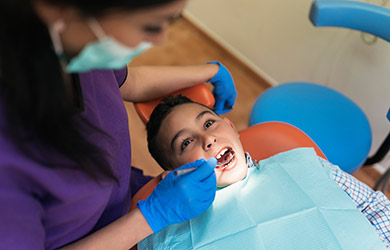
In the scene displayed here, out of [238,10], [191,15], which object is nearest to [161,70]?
[238,10]

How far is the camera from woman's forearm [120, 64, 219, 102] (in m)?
1.11

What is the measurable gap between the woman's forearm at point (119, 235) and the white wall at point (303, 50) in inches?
54.5

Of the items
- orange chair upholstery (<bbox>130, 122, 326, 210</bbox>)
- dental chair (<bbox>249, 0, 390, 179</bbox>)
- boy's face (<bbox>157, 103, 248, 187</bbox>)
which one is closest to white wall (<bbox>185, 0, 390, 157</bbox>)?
dental chair (<bbox>249, 0, 390, 179</bbox>)

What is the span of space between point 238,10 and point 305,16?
0.66m

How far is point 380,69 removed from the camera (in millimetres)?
1561

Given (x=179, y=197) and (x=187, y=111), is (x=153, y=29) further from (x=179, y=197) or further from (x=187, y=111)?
(x=187, y=111)

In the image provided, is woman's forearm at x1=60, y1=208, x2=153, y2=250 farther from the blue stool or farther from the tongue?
the blue stool

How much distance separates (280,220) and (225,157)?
25 cm

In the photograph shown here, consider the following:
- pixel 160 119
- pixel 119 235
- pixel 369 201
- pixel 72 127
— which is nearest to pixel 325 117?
pixel 369 201

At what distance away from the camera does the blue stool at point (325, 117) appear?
4.45 feet

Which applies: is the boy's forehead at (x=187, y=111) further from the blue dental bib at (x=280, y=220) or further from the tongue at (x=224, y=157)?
the blue dental bib at (x=280, y=220)

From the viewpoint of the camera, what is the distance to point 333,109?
1.45 metres

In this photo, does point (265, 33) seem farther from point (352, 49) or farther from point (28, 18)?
point (28, 18)

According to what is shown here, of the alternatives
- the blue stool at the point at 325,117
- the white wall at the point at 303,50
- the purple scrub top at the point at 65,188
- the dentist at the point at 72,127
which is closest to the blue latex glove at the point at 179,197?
the dentist at the point at 72,127
